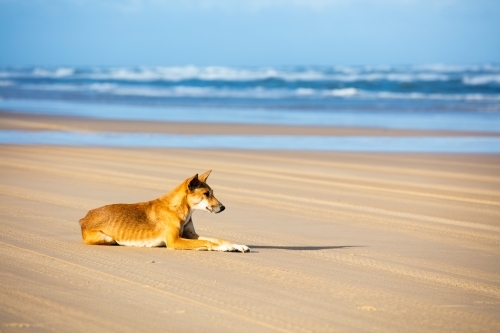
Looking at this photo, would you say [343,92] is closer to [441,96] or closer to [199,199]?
[441,96]

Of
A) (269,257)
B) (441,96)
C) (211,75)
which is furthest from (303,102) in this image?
(269,257)

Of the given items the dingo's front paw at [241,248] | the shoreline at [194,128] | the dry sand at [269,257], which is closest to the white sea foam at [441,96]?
the shoreline at [194,128]

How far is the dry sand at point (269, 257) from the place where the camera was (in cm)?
583

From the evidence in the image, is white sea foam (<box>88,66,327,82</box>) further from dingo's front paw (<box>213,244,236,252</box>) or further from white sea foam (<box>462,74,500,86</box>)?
dingo's front paw (<box>213,244,236,252</box>)

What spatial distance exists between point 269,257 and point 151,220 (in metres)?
1.32

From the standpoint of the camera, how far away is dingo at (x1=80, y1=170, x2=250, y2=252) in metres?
8.41

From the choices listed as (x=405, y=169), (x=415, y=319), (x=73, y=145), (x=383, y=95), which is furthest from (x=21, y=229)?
(x=383, y=95)

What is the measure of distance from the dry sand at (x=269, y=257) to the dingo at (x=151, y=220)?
186mm

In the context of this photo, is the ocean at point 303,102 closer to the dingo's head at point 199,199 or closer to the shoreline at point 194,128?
the shoreline at point 194,128

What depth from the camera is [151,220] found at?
8.48 m

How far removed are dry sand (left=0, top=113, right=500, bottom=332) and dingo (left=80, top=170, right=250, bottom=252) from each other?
0.19 metres

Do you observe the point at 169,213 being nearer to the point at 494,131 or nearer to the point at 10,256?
the point at 10,256

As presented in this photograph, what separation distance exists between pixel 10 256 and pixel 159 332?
2.83 metres

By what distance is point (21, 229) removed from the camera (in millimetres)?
9117
